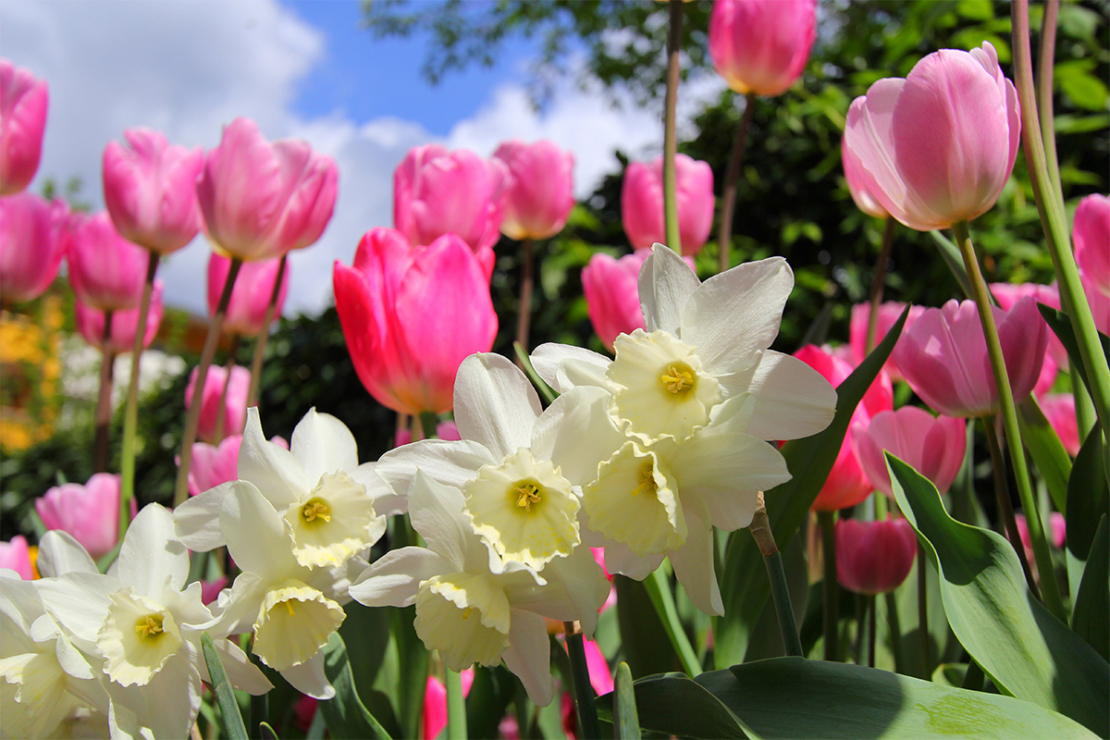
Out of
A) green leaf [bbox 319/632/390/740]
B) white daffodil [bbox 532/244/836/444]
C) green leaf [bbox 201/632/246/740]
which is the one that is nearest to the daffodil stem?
green leaf [bbox 319/632/390/740]

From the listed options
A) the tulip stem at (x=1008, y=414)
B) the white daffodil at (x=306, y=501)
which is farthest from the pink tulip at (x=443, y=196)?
the tulip stem at (x=1008, y=414)

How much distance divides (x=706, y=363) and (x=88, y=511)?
1.13m

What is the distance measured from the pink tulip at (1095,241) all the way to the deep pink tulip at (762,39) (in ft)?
1.74

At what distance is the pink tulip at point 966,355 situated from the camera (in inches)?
25.3

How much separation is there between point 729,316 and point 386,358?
1.21 ft

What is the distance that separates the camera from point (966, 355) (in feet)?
2.17

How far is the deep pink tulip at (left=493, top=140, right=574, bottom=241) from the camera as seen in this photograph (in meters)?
1.40

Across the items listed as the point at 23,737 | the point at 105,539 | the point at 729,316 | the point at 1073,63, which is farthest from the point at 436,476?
the point at 1073,63

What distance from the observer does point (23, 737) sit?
528 millimetres

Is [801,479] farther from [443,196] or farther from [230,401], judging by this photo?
[230,401]

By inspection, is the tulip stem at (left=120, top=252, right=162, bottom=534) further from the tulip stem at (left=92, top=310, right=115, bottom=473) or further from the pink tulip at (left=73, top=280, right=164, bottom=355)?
the pink tulip at (left=73, top=280, right=164, bottom=355)

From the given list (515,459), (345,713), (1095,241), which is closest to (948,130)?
(1095,241)

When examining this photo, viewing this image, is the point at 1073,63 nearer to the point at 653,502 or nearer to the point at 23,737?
the point at 653,502

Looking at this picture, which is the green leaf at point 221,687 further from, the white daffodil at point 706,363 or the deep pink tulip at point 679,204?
the deep pink tulip at point 679,204
